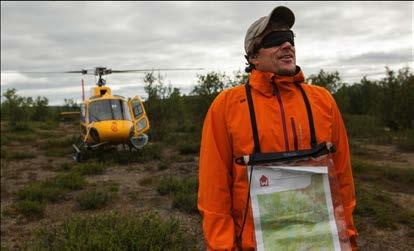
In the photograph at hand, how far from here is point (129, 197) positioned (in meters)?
7.86

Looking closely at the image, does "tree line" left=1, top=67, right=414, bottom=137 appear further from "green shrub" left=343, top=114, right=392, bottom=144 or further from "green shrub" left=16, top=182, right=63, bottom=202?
"green shrub" left=16, top=182, right=63, bottom=202

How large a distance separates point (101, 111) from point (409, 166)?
8.76 meters

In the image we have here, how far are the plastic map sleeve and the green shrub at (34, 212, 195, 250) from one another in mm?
2757

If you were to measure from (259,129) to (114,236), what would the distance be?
3098 mm

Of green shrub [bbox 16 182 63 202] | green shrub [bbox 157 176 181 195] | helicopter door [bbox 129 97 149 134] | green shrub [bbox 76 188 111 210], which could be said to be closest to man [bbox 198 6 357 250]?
green shrub [bbox 76 188 111 210]

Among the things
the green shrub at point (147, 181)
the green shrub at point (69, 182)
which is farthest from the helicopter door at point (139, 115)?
the green shrub at point (69, 182)

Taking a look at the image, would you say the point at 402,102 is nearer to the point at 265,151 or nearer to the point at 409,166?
the point at 409,166

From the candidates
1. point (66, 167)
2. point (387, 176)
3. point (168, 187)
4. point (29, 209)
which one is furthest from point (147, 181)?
point (387, 176)

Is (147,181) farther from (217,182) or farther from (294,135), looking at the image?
(294,135)

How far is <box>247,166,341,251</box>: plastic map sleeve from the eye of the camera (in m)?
1.83

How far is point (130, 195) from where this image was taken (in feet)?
26.2

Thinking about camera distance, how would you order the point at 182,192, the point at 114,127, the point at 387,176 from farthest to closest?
1. the point at 114,127
2. the point at 387,176
3. the point at 182,192

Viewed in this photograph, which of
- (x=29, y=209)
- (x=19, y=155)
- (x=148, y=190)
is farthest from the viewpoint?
(x=19, y=155)

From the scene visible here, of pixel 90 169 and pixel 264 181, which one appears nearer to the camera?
pixel 264 181
